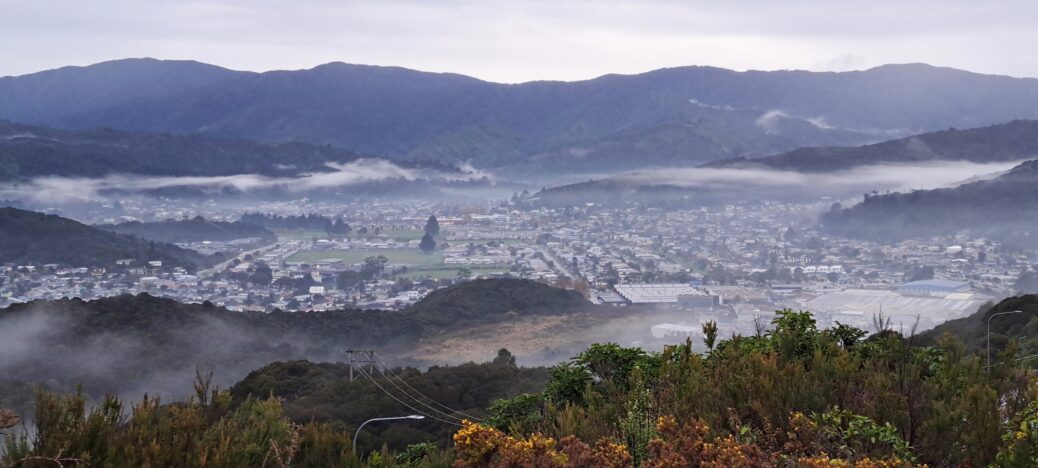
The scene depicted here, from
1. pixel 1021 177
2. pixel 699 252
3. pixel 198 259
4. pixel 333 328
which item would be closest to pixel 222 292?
pixel 198 259

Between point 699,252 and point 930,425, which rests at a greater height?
point 930,425

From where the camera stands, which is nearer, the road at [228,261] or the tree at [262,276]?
the tree at [262,276]

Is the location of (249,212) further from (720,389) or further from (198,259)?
(720,389)

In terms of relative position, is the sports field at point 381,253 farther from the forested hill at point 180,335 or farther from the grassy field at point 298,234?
the forested hill at point 180,335

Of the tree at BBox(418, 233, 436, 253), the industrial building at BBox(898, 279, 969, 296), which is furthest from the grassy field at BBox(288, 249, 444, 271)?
the industrial building at BBox(898, 279, 969, 296)

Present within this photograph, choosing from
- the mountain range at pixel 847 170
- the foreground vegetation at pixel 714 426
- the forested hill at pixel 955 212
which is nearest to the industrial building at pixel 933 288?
the forested hill at pixel 955 212
